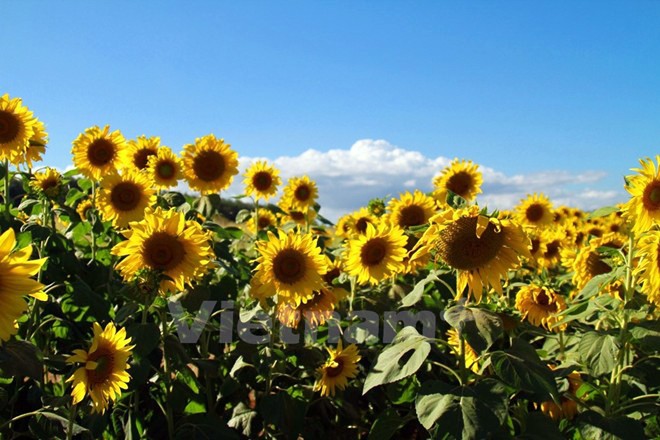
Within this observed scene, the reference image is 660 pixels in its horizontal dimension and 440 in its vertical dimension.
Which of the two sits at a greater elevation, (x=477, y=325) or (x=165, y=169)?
(x=165, y=169)

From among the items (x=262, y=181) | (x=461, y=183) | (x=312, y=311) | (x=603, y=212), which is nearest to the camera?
(x=603, y=212)

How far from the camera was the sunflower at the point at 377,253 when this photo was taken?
3939mm

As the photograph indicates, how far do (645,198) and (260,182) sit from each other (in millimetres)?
3888

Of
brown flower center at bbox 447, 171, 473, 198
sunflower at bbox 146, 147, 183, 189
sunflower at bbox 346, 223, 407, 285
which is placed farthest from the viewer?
brown flower center at bbox 447, 171, 473, 198

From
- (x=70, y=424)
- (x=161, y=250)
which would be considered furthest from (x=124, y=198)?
(x=70, y=424)

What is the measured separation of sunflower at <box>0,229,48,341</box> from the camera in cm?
192

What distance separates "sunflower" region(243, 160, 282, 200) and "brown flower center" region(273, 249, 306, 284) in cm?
283

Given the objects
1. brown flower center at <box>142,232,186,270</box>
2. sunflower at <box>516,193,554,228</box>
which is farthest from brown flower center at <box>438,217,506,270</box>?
sunflower at <box>516,193,554,228</box>

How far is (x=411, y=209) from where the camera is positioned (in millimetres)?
5066

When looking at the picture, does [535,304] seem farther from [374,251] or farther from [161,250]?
[161,250]

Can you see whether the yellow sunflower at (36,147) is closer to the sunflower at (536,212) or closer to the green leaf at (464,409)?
the green leaf at (464,409)

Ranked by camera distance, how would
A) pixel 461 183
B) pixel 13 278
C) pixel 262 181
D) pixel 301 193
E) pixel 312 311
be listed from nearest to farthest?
pixel 13 278
pixel 312 311
pixel 461 183
pixel 262 181
pixel 301 193

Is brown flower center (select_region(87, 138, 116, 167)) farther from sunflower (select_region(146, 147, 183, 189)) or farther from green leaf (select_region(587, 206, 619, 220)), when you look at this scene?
green leaf (select_region(587, 206, 619, 220))

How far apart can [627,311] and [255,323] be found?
6.96ft
